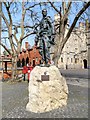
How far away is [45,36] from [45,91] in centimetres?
253

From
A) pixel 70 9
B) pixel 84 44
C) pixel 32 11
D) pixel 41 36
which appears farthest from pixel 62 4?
pixel 84 44

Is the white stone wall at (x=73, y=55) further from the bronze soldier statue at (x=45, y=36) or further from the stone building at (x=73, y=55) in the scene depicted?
the bronze soldier statue at (x=45, y=36)

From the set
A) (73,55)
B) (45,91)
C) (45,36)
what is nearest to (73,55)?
(73,55)

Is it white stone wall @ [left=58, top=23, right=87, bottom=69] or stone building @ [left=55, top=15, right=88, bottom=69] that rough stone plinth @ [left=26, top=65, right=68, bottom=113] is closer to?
stone building @ [left=55, top=15, right=88, bottom=69]

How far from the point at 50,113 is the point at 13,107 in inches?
71.7

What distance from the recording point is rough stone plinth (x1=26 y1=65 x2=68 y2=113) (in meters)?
9.29

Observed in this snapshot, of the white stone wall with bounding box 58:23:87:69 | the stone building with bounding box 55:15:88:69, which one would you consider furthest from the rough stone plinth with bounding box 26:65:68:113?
the white stone wall with bounding box 58:23:87:69

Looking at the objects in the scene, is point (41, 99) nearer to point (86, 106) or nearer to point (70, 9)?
point (86, 106)

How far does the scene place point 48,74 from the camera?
31.6 feet

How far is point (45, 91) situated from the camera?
369 inches

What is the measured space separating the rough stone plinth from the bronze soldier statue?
108 centimetres

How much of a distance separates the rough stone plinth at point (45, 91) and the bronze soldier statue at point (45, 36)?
108 cm

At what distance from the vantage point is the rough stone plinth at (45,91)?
929 cm

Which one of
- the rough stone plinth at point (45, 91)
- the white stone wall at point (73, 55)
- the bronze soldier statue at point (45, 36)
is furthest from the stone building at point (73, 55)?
the rough stone plinth at point (45, 91)
